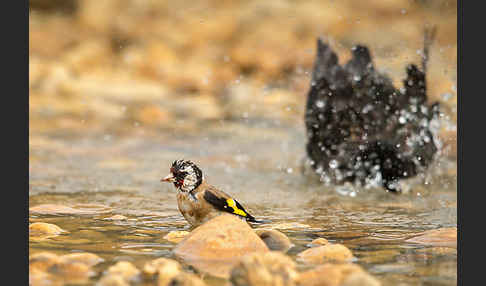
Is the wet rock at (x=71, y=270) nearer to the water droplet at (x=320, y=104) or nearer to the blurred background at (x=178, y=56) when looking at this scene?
the water droplet at (x=320, y=104)

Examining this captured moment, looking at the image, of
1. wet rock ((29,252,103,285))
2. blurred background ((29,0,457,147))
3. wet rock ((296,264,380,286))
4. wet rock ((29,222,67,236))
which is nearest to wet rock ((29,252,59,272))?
wet rock ((29,252,103,285))

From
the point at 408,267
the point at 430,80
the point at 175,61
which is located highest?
the point at 175,61

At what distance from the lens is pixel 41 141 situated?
410 inches

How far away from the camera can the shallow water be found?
4922 millimetres

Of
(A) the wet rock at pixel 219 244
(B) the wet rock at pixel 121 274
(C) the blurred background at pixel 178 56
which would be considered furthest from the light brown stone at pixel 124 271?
(C) the blurred background at pixel 178 56

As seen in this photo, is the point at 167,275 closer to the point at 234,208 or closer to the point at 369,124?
the point at 234,208

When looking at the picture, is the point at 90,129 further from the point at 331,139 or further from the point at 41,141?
the point at 331,139

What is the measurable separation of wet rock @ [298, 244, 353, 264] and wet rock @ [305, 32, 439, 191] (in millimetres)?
3019

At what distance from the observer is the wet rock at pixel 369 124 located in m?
7.73

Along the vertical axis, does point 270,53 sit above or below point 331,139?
above

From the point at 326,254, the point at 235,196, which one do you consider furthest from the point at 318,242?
the point at 235,196

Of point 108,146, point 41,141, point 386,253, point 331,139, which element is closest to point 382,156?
point 331,139

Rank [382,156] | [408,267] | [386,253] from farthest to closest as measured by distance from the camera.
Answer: [382,156] < [386,253] < [408,267]

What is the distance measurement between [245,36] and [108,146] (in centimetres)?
482
